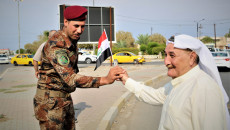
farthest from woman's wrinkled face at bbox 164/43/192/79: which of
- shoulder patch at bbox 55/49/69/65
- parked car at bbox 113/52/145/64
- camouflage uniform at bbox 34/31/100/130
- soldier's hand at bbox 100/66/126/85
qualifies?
parked car at bbox 113/52/145/64

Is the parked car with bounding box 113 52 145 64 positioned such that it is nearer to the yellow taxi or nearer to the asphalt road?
the yellow taxi

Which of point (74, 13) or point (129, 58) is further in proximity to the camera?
point (129, 58)

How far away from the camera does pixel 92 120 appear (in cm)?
514

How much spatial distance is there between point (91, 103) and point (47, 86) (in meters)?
4.66

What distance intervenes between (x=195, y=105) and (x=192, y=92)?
11 centimetres

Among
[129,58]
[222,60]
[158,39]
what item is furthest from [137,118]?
[158,39]

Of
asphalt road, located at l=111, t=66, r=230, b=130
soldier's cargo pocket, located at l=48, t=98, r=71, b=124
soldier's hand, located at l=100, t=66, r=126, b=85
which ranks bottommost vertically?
asphalt road, located at l=111, t=66, r=230, b=130

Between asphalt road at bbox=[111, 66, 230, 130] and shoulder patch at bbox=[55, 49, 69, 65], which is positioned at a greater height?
shoulder patch at bbox=[55, 49, 69, 65]

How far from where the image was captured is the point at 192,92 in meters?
1.68

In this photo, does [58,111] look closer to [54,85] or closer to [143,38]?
[54,85]

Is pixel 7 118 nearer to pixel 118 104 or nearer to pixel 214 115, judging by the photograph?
pixel 118 104

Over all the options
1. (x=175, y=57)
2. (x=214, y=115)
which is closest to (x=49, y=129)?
(x=175, y=57)

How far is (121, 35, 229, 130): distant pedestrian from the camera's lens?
5.12 feet

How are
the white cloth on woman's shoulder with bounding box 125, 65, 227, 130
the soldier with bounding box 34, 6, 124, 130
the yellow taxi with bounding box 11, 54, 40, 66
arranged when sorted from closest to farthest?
1. the white cloth on woman's shoulder with bounding box 125, 65, 227, 130
2. the soldier with bounding box 34, 6, 124, 130
3. the yellow taxi with bounding box 11, 54, 40, 66
